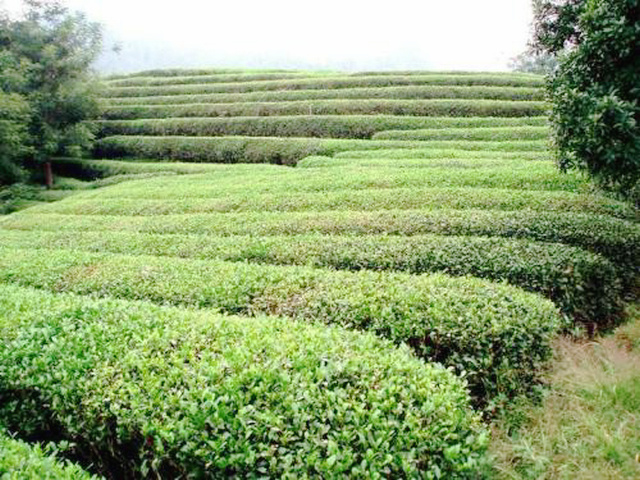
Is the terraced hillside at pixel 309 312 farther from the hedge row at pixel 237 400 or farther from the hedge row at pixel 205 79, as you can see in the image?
the hedge row at pixel 205 79

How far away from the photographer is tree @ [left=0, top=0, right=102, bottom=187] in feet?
119

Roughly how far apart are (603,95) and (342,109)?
30.2 metres

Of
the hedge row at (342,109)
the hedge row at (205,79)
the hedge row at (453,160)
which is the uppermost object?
the hedge row at (205,79)

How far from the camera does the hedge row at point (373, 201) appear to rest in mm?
13375

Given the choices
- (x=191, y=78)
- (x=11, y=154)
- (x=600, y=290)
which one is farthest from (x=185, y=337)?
(x=191, y=78)

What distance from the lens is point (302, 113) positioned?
39.9 meters

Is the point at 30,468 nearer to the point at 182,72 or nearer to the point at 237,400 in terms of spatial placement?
the point at 237,400

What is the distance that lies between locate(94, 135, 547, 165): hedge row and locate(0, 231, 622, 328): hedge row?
15492 millimetres

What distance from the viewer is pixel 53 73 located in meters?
37.9

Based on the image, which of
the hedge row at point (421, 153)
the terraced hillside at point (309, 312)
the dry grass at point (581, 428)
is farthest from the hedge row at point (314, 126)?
the dry grass at point (581, 428)

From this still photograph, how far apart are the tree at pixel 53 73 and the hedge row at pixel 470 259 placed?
96.8 feet

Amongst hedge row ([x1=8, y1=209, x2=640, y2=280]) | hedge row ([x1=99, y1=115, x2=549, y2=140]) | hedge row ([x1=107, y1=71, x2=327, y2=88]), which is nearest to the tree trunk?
hedge row ([x1=99, y1=115, x2=549, y2=140])

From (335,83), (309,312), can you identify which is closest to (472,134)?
(335,83)

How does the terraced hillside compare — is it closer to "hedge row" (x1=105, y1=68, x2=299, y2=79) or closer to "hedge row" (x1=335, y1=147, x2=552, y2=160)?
"hedge row" (x1=335, y1=147, x2=552, y2=160)
